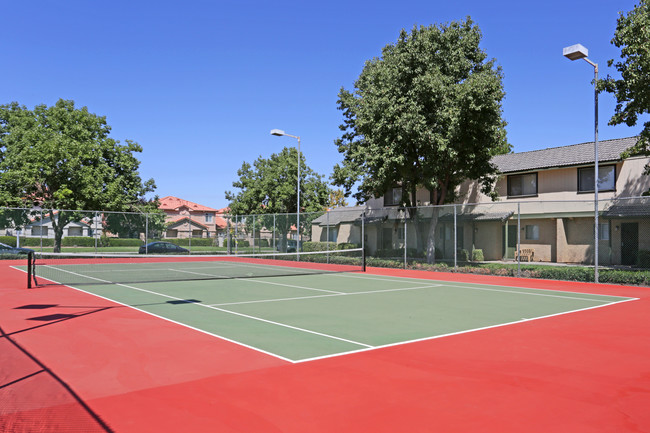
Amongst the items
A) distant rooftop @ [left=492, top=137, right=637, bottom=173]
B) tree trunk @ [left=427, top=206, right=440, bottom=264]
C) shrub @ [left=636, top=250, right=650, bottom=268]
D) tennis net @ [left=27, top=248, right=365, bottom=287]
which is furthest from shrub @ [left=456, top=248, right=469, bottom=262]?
shrub @ [left=636, top=250, right=650, bottom=268]

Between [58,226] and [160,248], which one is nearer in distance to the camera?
[58,226]

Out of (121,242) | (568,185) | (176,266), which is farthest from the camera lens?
(121,242)

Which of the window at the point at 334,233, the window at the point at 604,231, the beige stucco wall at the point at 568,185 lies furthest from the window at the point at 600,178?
the window at the point at 334,233

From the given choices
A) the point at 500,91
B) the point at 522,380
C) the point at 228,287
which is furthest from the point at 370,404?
the point at 500,91

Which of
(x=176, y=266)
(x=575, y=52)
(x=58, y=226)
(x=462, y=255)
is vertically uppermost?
(x=575, y=52)

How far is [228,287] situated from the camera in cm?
1648

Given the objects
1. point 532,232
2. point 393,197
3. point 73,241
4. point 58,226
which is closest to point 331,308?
point 532,232

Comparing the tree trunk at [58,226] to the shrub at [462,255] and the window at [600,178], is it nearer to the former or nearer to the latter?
the shrub at [462,255]

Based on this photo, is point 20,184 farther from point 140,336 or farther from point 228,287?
point 140,336

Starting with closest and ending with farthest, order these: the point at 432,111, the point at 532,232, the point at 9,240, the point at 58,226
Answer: the point at 432,111 < the point at 9,240 < the point at 532,232 < the point at 58,226

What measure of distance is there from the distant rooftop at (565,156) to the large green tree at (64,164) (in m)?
30.5

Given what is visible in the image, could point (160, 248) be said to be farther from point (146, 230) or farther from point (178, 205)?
point (178, 205)

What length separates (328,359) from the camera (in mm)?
6934

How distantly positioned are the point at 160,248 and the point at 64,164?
998 cm
